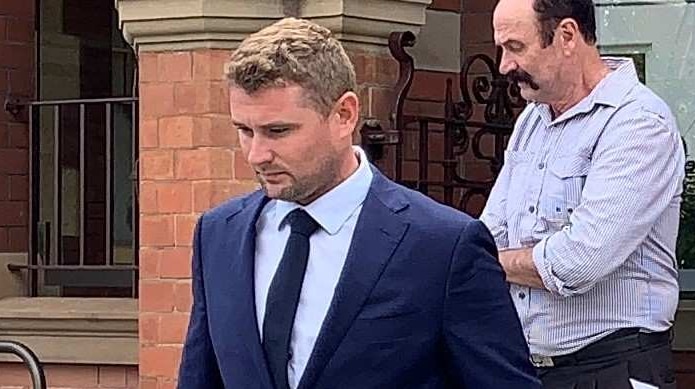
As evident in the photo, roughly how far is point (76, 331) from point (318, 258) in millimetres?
4248

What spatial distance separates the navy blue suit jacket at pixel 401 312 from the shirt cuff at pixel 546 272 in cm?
77

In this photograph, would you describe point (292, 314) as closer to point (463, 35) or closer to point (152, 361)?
point (152, 361)

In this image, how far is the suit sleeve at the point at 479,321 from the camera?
2.72 meters

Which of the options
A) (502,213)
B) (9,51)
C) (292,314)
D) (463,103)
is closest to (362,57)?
(463,103)

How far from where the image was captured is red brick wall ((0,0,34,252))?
7.31 meters

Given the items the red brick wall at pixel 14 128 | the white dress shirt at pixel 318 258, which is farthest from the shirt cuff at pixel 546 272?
the red brick wall at pixel 14 128

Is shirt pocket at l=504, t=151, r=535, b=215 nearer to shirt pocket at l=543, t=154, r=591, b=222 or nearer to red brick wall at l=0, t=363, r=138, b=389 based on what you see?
shirt pocket at l=543, t=154, r=591, b=222

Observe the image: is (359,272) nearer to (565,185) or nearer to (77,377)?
(565,185)

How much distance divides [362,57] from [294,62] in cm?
296

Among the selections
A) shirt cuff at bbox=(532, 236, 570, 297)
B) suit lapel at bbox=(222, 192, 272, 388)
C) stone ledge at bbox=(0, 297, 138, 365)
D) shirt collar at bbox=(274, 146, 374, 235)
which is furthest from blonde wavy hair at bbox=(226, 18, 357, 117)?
stone ledge at bbox=(0, 297, 138, 365)

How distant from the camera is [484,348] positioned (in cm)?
275

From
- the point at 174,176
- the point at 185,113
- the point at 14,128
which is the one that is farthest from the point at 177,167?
the point at 14,128

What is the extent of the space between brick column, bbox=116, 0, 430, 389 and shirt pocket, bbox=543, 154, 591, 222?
6.16 ft

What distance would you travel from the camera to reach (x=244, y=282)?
2809mm
